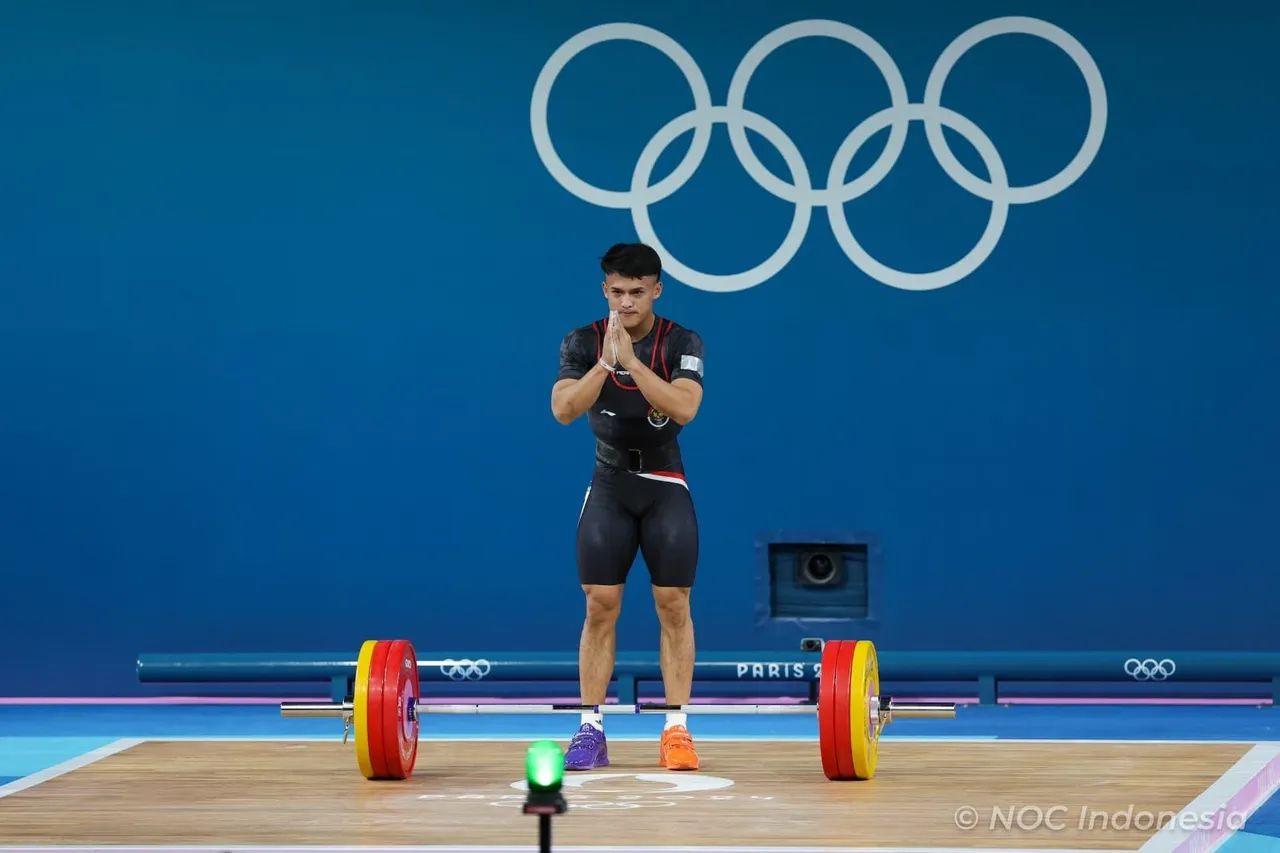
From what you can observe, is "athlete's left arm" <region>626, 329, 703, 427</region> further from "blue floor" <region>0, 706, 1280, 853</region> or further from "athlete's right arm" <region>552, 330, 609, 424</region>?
"blue floor" <region>0, 706, 1280, 853</region>

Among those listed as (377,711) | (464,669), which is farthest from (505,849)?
(464,669)

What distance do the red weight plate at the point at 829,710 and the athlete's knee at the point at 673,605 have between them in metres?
0.47

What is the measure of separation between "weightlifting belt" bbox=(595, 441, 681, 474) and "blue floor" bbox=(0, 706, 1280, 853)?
4.06ft

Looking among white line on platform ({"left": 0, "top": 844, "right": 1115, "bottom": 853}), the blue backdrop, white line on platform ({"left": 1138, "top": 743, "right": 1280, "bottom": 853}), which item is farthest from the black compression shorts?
the blue backdrop

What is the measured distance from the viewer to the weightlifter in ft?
15.8

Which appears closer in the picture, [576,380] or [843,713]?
[843,713]

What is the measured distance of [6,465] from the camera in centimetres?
724

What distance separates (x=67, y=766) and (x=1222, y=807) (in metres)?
3.02

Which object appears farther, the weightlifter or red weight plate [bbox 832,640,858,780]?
the weightlifter

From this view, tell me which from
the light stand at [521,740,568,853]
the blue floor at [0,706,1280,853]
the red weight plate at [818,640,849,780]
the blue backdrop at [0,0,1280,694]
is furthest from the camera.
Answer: the blue backdrop at [0,0,1280,694]

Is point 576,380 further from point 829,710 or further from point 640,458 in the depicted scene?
point 829,710

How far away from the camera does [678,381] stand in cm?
475

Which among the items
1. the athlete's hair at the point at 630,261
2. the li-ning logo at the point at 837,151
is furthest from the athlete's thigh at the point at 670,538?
the li-ning logo at the point at 837,151

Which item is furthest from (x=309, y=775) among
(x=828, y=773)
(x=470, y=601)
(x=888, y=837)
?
(x=470, y=601)
